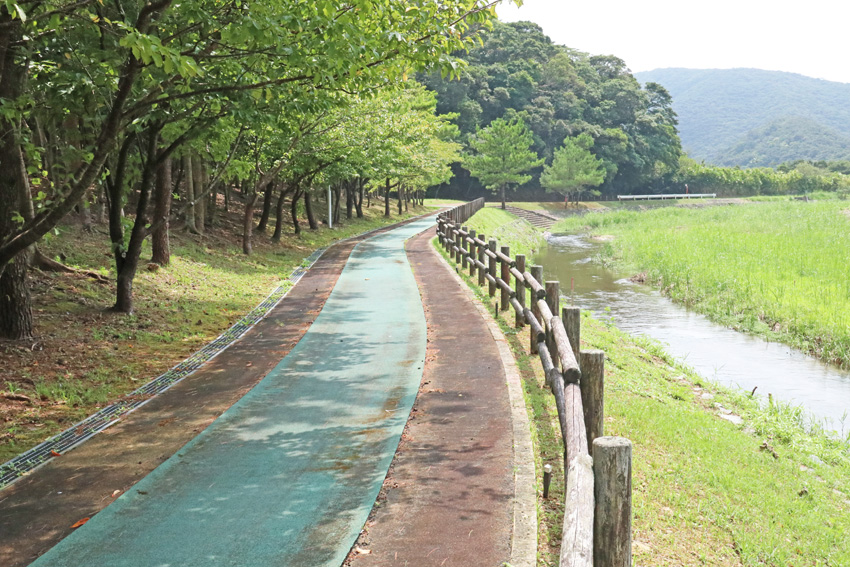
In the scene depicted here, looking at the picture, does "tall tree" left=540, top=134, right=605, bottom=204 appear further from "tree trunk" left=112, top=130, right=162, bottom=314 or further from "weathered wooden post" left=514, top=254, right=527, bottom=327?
"tree trunk" left=112, top=130, right=162, bottom=314

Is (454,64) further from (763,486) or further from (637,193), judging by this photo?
(637,193)

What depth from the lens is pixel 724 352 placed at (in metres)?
13.9

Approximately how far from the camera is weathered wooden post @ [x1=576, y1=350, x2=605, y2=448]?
497cm

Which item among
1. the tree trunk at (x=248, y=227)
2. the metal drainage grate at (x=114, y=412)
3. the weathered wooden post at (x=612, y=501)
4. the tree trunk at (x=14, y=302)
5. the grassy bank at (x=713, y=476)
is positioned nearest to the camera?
Result: the weathered wooden post at (x=612, y=501)

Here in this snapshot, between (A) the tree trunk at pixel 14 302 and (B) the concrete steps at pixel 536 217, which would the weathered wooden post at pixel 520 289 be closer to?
(A) the tree trunk at pixel 14 302

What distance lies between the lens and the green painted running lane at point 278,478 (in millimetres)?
4543

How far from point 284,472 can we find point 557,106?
8136 cm

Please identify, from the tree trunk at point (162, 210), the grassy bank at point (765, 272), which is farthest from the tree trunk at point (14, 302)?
the grassy bank at point (765, 272)

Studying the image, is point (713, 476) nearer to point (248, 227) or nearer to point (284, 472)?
point (284, 472)

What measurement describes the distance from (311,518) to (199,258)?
48.3ft

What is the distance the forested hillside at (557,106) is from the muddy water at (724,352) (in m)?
53.2

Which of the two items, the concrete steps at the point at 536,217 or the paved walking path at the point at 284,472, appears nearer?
the paved walking path at the point at 284,472

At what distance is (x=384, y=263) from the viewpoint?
21.2 m

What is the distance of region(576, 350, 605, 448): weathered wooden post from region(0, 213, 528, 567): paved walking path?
0.82m
